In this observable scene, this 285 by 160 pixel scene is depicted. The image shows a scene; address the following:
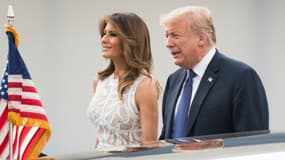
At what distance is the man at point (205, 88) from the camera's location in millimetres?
3451

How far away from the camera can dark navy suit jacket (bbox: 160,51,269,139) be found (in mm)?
3434

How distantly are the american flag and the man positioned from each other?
0.75 meters

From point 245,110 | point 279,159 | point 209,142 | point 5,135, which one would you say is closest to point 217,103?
point 245,110

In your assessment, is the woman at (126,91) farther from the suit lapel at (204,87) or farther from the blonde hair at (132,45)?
the suit lapel at (204,87)

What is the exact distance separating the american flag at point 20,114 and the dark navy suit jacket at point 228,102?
774 mm

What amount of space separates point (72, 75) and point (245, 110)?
10.2 ft

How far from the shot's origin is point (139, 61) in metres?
3.98

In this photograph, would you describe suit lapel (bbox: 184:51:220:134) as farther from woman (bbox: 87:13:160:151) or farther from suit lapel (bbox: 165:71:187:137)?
woman (bbox: 87:13:160:151)

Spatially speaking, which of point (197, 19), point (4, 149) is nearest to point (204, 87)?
point (197, 19)

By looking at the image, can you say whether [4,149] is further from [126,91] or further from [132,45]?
[132,45]

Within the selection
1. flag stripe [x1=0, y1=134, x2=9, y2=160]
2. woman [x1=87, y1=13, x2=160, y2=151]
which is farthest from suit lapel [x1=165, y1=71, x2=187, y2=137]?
flag stripe [x1=0, y1=134, x2=9, y2=160]

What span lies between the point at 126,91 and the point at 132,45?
24cm

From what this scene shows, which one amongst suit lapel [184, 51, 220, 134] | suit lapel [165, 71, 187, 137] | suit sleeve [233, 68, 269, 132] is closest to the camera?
suit sleeve [233, 68, 269, 132]

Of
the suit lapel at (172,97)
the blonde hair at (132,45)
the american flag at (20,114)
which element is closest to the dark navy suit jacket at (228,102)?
the suit lapel at (172,97)
